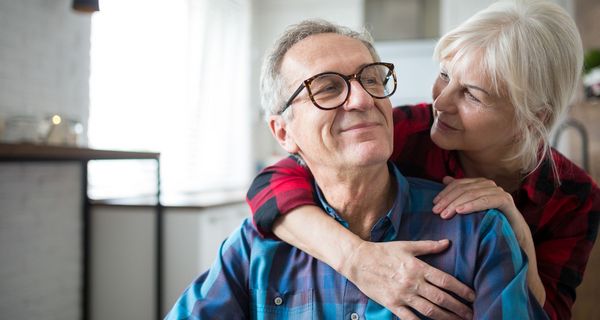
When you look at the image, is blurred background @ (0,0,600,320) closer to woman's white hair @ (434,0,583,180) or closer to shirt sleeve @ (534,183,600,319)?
shirt sleeve @ (534,183,600,319)

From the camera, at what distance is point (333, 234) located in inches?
45.2

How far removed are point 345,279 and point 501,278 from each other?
332 millimetres

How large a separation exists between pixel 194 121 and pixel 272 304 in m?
3.04

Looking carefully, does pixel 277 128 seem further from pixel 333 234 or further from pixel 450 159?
pixel 450 159

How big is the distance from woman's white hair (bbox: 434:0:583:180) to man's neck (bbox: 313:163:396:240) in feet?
1.10

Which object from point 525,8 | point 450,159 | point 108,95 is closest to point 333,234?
point 450,159

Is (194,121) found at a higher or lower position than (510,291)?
higher

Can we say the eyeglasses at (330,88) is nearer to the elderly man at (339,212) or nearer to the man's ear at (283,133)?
the elderly man at (339,212)

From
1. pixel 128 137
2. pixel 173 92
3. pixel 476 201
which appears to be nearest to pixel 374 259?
pixel 476 201

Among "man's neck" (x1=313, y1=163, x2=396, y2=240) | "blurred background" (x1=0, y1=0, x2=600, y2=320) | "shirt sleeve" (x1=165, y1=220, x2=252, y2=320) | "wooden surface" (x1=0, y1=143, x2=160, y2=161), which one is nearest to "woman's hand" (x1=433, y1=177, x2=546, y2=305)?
"man's neck" (x1=313, y1=163, x2=396, y2=240)

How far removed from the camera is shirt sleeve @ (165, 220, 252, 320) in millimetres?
1281

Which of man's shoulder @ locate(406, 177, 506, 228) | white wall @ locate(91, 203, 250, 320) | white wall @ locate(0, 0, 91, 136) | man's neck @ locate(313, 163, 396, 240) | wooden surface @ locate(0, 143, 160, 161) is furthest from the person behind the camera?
white wall @ locate(91, 203, 250, 320)

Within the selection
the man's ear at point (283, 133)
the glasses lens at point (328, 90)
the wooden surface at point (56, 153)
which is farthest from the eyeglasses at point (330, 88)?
the wooden surface at point (56, 153)

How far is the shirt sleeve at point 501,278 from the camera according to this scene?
1011mm
